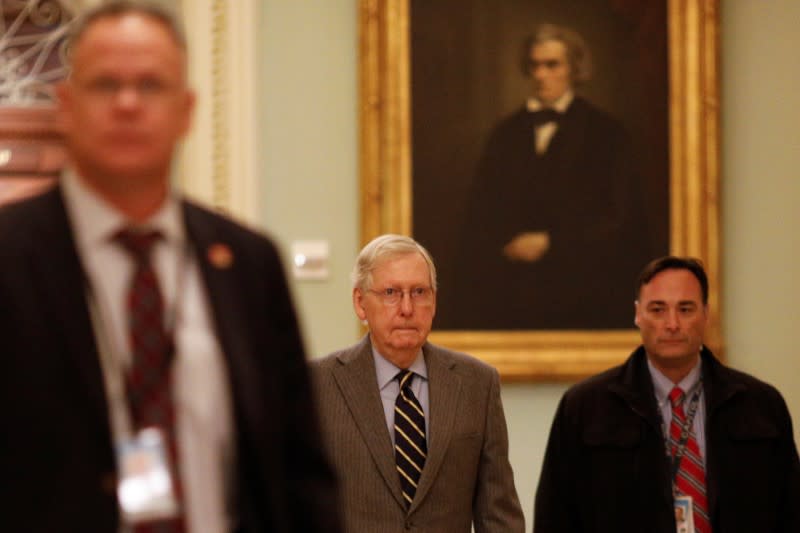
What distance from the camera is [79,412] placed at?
91.9 inches

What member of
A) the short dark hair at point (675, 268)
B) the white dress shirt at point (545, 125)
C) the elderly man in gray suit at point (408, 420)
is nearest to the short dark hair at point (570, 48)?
the white dress shirt at point (545, 125)

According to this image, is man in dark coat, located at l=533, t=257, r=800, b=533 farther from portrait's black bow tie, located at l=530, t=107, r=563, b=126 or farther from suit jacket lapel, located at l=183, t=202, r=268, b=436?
suit jacket lapel, located at l=183, t=202, r=268, b=436

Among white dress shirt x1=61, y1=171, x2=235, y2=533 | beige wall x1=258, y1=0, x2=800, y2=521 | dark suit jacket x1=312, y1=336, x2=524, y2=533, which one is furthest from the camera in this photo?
beige wall x1=258, y1=0, x2=800, y2=521

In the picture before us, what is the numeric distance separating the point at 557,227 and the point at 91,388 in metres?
5.70

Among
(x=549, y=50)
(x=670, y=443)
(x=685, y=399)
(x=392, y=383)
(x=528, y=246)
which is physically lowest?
(x=670, y=443)

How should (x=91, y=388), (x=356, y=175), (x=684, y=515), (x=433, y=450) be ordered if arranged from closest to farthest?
(x=91, y=388) → (x=433, y=450) → (x=684, y=515) → (x=356, y=175)

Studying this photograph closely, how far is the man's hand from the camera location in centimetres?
782

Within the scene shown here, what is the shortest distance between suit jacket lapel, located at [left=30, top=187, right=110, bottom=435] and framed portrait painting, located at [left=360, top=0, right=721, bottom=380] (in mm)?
5274

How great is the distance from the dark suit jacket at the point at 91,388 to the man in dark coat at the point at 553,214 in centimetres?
514

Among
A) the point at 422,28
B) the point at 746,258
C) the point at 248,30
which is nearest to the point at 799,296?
the point at 746,258

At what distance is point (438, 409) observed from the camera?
16.3ft

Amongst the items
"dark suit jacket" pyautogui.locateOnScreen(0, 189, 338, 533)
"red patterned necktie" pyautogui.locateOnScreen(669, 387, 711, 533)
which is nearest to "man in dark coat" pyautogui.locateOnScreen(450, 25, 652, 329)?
"red patterned necktie" pyautogui.locateOnScreen(669, 387, 711, 533)

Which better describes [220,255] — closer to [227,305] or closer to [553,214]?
[227,305]

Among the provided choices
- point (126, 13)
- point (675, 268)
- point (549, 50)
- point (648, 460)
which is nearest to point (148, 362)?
point (126, 13)
